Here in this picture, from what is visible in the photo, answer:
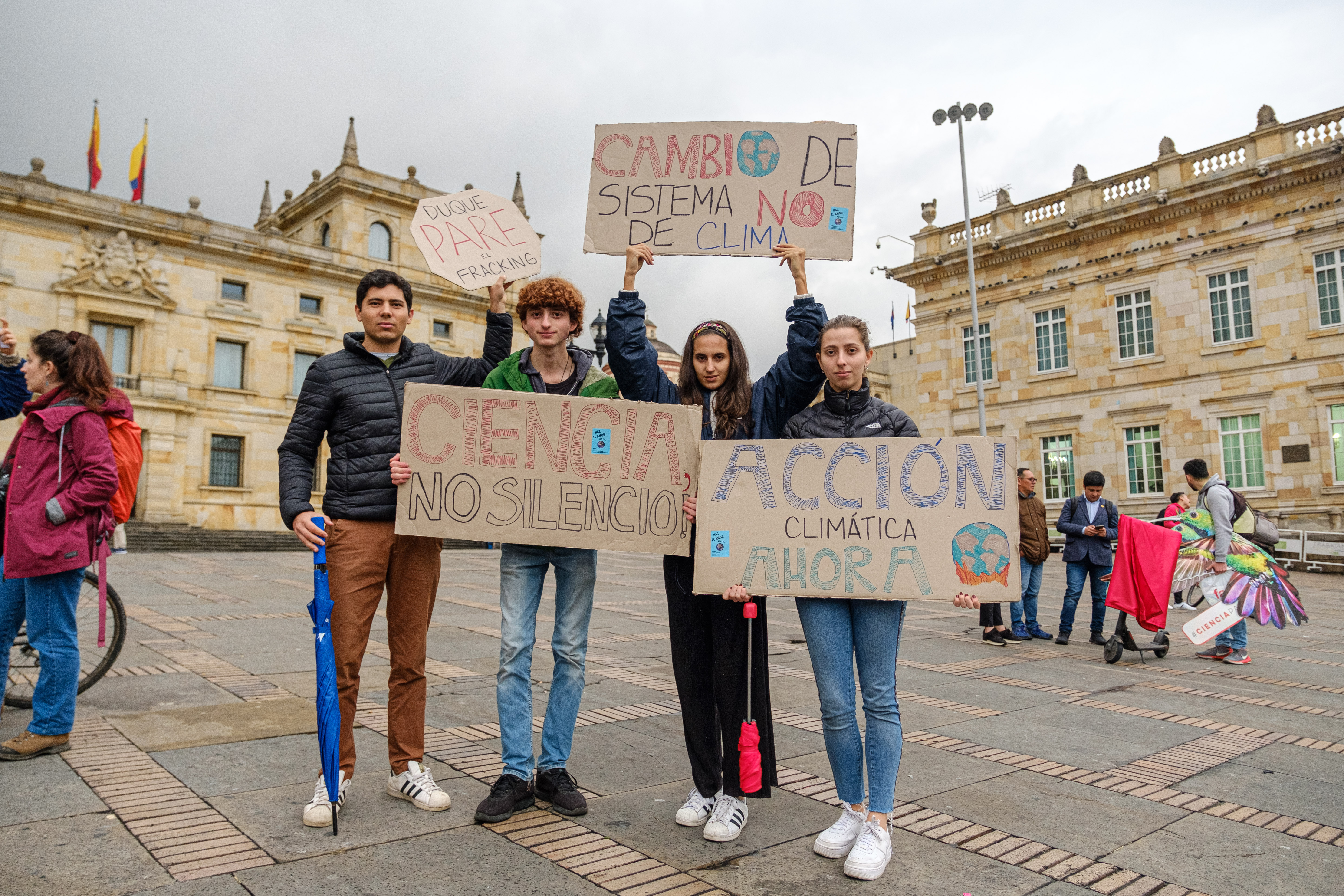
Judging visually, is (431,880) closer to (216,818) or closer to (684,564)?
(216,818)

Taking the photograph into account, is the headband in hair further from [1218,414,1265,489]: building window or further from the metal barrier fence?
[1218,414,1265,489]: building window

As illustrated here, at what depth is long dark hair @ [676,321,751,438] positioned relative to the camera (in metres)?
3.55

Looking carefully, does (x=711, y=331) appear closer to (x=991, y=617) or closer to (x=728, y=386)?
(x=728, y=386)

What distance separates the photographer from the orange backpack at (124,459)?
14.3ft

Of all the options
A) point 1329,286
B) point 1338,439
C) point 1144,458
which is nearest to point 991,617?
point 1338,439

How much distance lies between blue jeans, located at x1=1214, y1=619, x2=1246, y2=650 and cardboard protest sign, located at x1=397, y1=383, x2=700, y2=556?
265 inches

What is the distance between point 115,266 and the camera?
103 feet

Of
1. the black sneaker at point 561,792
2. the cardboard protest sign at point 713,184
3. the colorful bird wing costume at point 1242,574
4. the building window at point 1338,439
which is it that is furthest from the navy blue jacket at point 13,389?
the building window at point 1338,439

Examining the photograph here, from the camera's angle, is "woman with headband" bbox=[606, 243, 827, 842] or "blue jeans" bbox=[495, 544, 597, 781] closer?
"woman with headband" bbox=[606, 243, 827, 842]

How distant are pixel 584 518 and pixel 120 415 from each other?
8.83ft

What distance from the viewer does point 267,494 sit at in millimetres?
33906

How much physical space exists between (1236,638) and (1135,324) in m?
20.8

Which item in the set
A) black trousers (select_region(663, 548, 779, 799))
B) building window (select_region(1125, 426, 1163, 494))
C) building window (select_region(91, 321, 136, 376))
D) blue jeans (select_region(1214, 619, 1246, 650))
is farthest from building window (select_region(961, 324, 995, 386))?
building window (select_region(91, 321, 136, 376))

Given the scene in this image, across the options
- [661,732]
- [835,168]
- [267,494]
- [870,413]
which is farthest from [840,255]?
[267,494]
